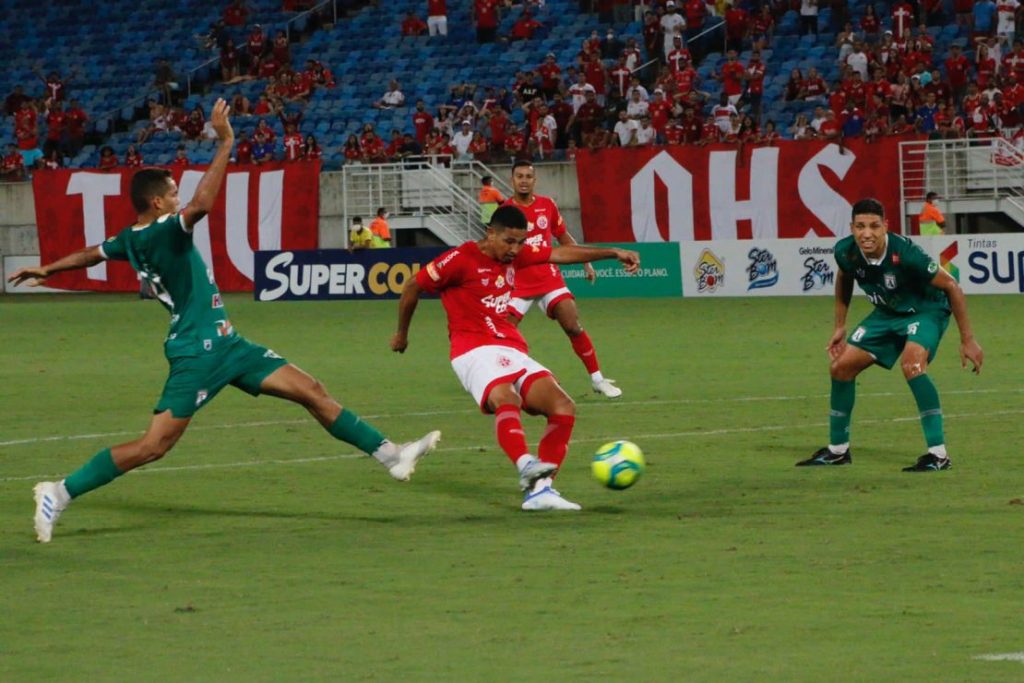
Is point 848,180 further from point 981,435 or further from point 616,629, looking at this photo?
point 616,629

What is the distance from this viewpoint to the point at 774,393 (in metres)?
17.0

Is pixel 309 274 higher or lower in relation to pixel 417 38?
lower

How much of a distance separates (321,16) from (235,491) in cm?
3771

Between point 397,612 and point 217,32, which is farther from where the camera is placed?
point 217,32

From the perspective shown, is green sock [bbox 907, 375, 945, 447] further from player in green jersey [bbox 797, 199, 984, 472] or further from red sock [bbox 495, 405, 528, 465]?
red sock [bbox 495, 405, 528, 465]

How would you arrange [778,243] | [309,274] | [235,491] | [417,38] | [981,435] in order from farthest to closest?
[417,38]
[309,274]
[778,243]
[981,435]
[235,491]

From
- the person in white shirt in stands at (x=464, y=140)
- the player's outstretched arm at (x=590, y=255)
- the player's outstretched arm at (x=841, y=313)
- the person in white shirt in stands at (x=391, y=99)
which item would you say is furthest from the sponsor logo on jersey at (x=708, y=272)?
the player's outstretched arm at (x=590, y=255)

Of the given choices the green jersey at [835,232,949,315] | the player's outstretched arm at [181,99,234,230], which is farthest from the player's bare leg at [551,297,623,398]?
the player's outstretched arm at [181,99,234,230]

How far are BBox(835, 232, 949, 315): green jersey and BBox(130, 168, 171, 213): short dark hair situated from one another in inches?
170

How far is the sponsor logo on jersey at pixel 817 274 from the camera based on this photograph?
109 ft

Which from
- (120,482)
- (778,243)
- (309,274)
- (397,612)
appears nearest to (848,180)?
(778,243)

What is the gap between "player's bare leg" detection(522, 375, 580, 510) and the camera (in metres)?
9.99

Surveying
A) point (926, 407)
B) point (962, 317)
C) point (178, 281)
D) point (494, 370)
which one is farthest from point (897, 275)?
point (178, 281)

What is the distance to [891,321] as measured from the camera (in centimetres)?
1187
